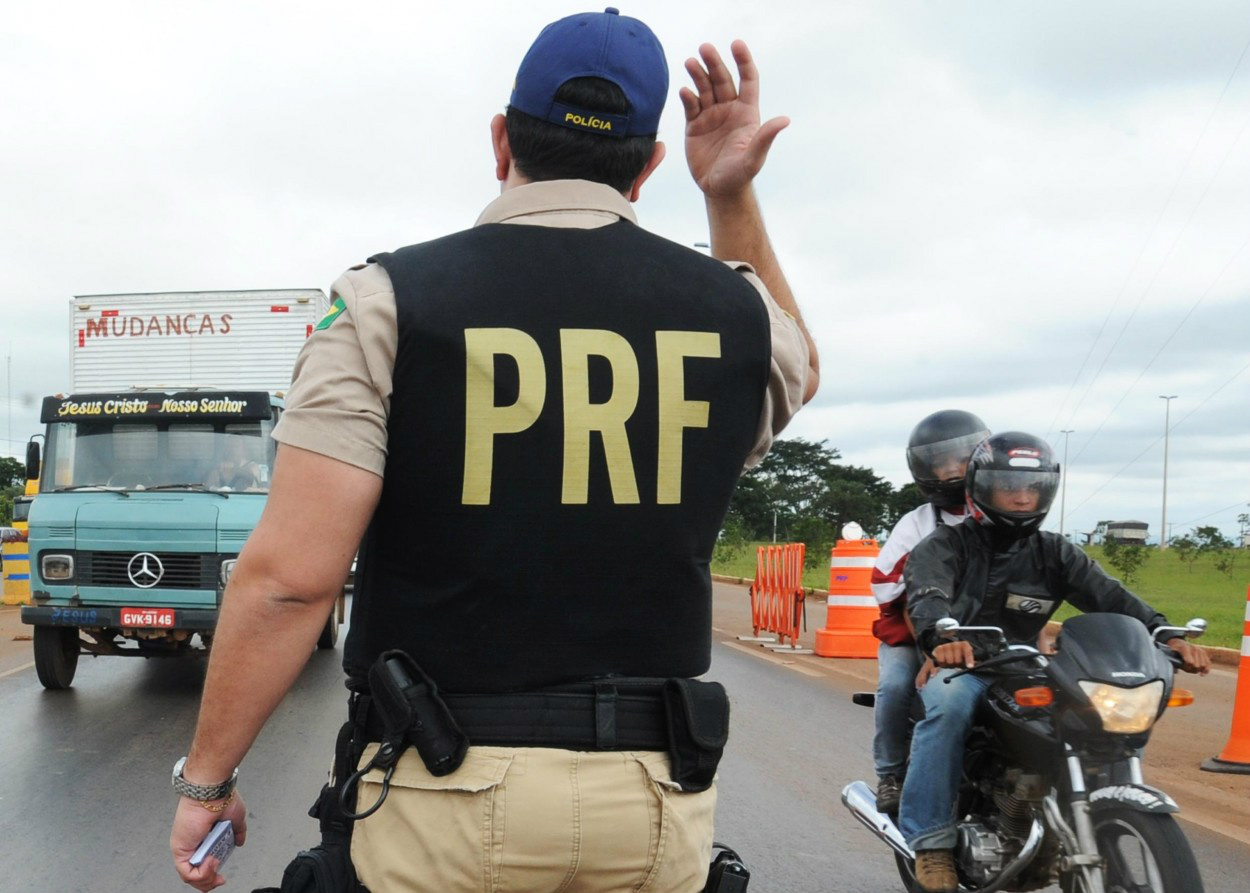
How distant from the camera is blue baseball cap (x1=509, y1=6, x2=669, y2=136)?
1.91 m

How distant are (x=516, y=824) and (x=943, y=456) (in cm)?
384

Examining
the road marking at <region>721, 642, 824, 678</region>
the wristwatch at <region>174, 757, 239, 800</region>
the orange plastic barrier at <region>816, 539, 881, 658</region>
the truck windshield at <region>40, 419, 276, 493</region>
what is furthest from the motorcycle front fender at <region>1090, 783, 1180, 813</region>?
the orange plastic barrier at <region>816, 539, 881, 658</region>

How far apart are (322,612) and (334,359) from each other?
1.12 feet

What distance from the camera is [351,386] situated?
1.71 m

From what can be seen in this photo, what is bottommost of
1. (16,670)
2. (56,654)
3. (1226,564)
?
(16,670)

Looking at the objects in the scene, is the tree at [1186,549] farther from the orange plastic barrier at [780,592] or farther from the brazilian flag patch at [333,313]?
the brazilian flag patch at [333,313]

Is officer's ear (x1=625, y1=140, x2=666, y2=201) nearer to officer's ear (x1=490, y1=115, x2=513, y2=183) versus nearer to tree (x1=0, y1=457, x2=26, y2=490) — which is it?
officer's ear (x1=490, y1=115, x2=513, y2=183)

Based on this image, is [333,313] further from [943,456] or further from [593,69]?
[943,456]

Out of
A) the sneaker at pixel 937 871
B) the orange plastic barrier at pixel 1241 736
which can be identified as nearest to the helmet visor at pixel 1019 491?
the sneaker at pixel 937 871

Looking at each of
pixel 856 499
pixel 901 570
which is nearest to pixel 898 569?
pixel 901 570

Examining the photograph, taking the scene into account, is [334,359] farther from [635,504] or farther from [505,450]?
[635,504]

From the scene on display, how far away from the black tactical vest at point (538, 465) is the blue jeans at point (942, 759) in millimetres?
2751

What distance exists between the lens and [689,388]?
6.07 feet

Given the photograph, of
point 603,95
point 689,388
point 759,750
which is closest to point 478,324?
point 689,388
